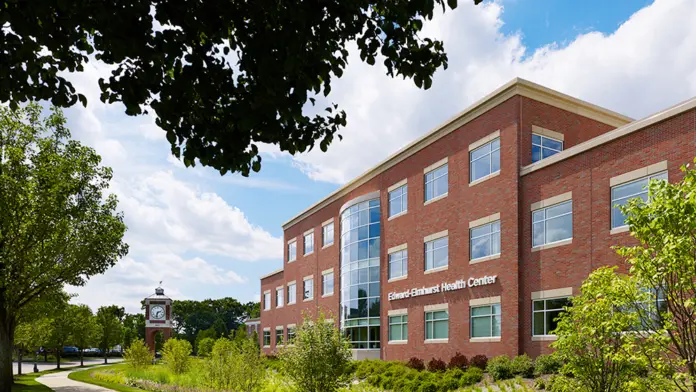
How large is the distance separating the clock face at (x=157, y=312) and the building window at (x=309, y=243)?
24440 mm

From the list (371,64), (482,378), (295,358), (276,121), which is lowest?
(482,378)

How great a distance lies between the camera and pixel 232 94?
7148 millimetres

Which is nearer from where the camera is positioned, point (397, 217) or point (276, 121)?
point (276, 121)

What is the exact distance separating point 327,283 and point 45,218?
24.7 m

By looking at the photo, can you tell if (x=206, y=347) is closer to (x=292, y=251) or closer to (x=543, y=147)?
(x=292, y=251)

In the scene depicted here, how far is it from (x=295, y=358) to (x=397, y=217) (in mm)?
19784

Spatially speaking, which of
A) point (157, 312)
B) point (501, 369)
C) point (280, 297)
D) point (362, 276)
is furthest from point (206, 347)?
point (501, 369)

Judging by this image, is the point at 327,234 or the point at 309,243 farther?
the point at 309,243

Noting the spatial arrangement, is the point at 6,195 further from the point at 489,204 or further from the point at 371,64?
the point at 371,64

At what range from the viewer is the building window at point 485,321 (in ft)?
89.3

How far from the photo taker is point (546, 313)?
24875 millimetres

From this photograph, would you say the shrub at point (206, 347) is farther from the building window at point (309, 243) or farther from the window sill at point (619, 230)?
the window sill at point (619, 230)

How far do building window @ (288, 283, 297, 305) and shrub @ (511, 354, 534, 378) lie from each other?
3264 cm

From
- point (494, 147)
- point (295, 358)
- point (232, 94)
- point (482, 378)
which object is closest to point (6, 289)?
point (295, 358)
